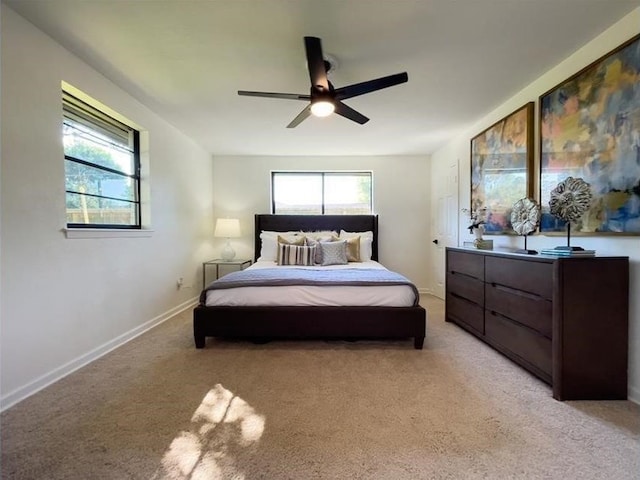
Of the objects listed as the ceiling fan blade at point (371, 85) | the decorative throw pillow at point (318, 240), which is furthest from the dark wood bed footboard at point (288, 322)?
the ceiling fan blade at point (371, 85)

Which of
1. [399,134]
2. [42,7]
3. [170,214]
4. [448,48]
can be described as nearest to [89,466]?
[42,7]

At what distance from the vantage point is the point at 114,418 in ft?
5.36

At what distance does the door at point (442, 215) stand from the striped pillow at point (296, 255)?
78.6 inches

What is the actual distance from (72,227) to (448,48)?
3.10 meters

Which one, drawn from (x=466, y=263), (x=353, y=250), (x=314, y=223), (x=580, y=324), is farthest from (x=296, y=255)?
(x=580, y=324)

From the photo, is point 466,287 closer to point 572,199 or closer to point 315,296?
point 572,199

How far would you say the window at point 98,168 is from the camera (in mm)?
2342

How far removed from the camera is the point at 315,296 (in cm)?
266

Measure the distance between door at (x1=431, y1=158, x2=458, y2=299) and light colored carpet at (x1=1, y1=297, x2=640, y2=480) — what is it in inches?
88.1

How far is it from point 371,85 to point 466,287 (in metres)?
2.08

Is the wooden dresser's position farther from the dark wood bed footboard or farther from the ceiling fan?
the ceiling fan

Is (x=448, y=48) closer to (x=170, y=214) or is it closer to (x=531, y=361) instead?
(x=531, y=361)

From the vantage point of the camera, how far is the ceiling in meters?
1.73

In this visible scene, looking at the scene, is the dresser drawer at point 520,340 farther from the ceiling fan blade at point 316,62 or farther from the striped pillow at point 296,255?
the ceiling fan blade at point 316,62
